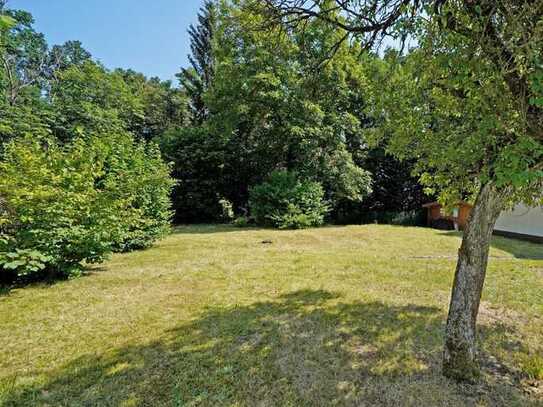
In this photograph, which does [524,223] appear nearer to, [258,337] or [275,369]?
[258,337]

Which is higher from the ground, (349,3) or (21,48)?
(21,48)

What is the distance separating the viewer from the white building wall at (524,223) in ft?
34.2

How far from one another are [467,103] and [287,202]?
9.86 meters

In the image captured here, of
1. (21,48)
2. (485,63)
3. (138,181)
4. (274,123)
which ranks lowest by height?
(138,181)

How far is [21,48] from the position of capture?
16.1m

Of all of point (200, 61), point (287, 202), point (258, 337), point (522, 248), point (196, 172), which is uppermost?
point (200, 61)

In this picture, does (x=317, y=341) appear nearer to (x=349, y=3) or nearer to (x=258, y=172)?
(x=349, y=3)

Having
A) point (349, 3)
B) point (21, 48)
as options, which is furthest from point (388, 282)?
point (21, 48)

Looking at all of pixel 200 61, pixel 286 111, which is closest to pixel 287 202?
pixel 286 111

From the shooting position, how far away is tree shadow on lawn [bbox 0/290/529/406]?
209 centimetres

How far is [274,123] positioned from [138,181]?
29.5 ft

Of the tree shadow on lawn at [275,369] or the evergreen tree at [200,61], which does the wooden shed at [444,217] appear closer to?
the tree shadow on lawn at [275,369]

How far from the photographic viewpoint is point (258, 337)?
2990mm

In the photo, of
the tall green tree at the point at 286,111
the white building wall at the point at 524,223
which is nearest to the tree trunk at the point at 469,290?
the tall green tree at the point at 286,111
